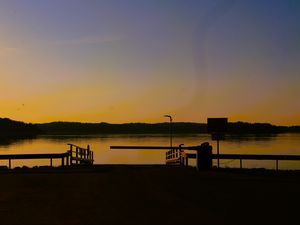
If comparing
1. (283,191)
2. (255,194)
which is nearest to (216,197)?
(255,194)

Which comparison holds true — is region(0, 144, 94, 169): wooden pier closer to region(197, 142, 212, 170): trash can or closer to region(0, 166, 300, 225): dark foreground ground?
region(0, 166, 300, 225): dark foreground ground

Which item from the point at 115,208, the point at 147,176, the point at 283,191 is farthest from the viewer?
the point at 147,176

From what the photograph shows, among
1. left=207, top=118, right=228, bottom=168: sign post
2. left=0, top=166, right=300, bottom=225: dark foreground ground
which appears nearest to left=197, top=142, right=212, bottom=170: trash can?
left=207, top=118, right=228, bottom=168: sign post

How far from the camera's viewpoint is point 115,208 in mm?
13781

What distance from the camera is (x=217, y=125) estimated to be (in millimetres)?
29203

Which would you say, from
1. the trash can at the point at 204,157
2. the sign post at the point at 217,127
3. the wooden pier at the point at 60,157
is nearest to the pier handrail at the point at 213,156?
the trash can at the point at 204,157

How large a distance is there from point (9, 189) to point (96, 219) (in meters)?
7.52

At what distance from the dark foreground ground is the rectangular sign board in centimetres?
591

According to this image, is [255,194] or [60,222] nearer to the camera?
[60,222]

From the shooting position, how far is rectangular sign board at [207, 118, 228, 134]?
2905 cm

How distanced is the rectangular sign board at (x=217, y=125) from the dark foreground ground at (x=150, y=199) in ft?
19.4

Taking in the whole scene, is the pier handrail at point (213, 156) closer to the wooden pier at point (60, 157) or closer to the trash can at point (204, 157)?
the trash can at point (204, 157)

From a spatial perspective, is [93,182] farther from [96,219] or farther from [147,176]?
[96,219]

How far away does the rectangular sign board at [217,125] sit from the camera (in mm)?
29047
